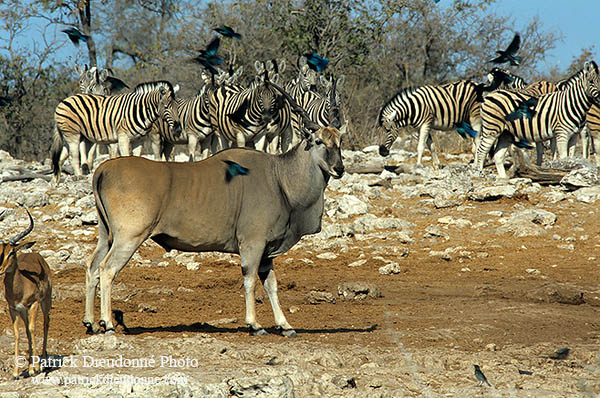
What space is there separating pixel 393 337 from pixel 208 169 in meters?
1.89

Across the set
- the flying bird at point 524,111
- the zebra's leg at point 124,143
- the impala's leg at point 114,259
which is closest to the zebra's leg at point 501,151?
the flying bird at point 524,111

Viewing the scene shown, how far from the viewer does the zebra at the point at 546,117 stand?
14680mm

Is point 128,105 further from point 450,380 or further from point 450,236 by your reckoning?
point 450,380

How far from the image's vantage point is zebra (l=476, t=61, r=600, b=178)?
1468cm

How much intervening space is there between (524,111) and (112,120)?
7347 mm

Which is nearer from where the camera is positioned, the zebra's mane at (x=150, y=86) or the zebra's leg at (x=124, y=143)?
the zebra's leg at (x=124, y=143)

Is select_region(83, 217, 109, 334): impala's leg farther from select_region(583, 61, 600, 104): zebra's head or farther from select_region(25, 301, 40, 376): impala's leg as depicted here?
select_region(583, 61, 600, 104): zebra's head

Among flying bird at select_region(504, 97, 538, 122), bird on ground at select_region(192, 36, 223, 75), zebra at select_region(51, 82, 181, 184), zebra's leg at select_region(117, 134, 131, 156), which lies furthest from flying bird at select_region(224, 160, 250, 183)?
zebra's leg at select_region(117, 134, 131, 156)

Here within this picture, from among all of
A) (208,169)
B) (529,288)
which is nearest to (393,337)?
(208,169)

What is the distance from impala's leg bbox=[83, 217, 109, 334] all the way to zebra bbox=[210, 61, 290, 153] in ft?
27.5

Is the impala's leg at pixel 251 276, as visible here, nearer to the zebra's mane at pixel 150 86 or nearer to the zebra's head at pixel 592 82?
the zebra's head at pixel 592 82

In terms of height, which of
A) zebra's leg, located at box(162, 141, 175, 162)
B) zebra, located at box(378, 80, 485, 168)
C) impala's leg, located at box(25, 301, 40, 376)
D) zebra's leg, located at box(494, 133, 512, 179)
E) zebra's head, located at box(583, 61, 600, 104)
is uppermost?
zebra's head, located at box(583, 61, 600, 104)

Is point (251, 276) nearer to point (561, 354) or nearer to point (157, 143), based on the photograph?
point (561, 354)

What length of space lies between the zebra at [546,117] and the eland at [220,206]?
804 cm
